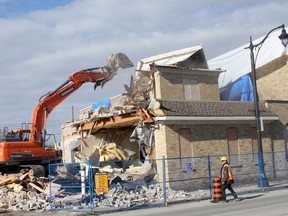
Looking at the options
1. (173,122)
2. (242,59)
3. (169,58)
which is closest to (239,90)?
(242,59)

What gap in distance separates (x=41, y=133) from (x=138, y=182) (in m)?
6.48

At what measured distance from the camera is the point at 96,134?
28500 millimetres

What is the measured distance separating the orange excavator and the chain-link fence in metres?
2.08

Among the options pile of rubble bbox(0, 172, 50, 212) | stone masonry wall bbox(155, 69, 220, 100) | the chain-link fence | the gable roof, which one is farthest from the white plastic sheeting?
pile of rubble bbox(0, 172, 50, 212)

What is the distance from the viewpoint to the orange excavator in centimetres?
2341

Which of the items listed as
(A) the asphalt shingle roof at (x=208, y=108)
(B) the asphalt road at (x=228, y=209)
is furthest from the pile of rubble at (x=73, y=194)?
(A) the asphalt shingle roof at (x=208, y=108)

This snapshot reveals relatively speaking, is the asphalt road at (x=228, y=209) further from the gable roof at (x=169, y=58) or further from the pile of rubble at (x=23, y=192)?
the gable roof at (x=169, y=58)

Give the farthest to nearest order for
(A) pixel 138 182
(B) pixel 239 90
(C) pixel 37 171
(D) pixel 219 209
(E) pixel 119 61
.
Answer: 1. (B) pixel 239 90
2. (E) pixel 119 61
3. (C) pixel 37 171
4. (A) pixel 138 182
5. (D) pixel 219 209

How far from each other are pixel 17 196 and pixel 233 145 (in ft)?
39.7

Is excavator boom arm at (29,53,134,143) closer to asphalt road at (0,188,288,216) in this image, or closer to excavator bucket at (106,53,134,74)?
excavator bucket at (106,53,134,74)

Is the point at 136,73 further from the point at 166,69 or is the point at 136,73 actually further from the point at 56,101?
the point at 56,101

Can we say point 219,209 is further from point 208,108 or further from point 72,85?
point 72,85

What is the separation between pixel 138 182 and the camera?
21.3 metres

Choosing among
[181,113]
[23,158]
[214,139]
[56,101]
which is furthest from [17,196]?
[214,139]
